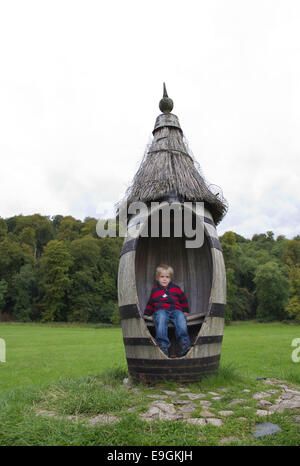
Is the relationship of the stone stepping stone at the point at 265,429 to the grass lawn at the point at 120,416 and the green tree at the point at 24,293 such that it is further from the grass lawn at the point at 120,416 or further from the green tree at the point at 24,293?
the green tree at the point at 24,293

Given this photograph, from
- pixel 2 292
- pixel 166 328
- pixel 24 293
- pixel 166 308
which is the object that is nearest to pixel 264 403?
pixel 166 328

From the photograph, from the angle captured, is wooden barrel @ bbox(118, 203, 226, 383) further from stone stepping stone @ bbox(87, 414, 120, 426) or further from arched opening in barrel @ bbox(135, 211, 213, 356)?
stone stepping stone @ bbox(87, 414, 120, 426)

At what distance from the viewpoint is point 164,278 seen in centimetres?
641

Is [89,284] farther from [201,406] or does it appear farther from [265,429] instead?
[265,429]

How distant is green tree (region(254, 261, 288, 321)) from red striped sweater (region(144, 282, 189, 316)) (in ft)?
146

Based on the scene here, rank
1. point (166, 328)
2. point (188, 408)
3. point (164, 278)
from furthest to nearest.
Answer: point (164, 278) → point (166, 328) → point (188, 408)

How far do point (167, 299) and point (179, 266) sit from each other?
107cm

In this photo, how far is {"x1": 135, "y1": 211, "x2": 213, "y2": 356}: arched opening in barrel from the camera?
6.49 metres

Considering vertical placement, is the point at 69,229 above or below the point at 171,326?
above

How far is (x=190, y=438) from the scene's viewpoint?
2.79 meters

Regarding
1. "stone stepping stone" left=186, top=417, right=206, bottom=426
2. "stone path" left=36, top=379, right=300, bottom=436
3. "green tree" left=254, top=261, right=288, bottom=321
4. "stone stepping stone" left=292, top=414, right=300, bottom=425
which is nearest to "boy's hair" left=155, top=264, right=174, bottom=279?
"stone path" left=36, top=379, right=300, bottom=436

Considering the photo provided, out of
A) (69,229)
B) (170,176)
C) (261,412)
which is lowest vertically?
(261,412)

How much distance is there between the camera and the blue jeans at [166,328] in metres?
5.27

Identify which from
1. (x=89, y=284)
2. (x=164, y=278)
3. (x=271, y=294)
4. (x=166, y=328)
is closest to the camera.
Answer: (x=166, y=328)
